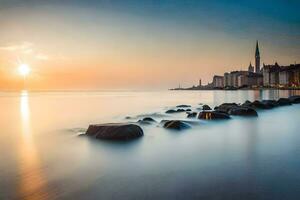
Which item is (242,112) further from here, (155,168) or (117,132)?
(155,168)

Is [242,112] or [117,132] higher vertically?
[117,132]

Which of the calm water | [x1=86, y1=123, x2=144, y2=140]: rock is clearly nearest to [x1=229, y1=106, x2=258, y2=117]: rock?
the calm water

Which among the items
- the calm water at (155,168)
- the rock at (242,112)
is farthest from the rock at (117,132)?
the rock at (242,112)

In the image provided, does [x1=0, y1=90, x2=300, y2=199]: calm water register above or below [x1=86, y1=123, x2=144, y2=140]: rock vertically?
below

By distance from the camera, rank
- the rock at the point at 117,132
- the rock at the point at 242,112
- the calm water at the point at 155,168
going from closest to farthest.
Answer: the calm water at the point at 155,168 < the rock at the point at 117,132 < the rock at the point at 242,112

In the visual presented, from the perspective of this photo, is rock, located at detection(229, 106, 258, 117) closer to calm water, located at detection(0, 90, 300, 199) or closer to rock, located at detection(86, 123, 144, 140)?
calm water, located at detection(0, 90, 300, 199)

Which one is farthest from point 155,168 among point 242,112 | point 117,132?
point 242,112

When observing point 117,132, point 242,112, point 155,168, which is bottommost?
point 155,168

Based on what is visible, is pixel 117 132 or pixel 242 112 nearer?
pixel 117 132

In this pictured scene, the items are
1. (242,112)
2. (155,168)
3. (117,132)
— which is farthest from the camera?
(242,112)

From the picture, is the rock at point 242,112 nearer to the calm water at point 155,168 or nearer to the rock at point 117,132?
the calm water at point 155,168

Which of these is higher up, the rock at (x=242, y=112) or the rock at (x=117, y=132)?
the rock at (x=117, y=132)

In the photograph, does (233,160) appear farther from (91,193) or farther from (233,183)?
(91,193)

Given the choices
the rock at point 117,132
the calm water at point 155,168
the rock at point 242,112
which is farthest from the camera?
the rock at point 242,112
